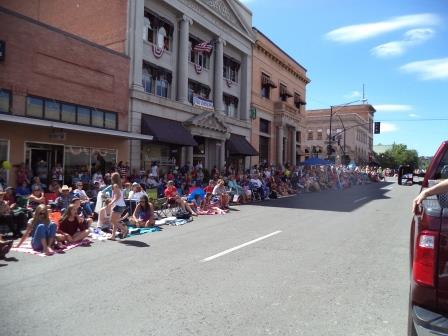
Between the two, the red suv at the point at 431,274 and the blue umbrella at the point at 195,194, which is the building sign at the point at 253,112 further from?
the red suv at the point at 431,274

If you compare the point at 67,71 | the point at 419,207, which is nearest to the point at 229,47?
the point at 67,71

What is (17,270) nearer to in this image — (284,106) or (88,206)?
(88,206)

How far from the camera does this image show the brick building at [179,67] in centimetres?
2269

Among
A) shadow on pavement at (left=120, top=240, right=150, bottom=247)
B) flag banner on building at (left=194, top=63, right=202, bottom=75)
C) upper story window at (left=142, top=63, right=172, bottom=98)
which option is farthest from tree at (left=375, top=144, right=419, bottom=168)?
shadow on pavement at (left=120, top=240, right=150, bottom=247)

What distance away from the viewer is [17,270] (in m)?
7.05

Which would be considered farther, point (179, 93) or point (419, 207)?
point (179, 93)

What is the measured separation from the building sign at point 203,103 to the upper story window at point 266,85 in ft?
33.9

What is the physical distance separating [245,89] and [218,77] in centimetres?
471

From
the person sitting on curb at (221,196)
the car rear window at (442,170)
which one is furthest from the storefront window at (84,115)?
the car rear window at (442,170)

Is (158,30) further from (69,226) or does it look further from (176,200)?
(69,226)

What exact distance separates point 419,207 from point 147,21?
2329 centimetres

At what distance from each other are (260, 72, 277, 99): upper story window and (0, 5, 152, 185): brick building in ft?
61.9

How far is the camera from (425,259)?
10.2 feet

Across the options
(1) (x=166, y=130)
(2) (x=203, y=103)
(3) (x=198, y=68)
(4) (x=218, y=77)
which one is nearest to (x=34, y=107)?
(1) (x=166, y=130)
